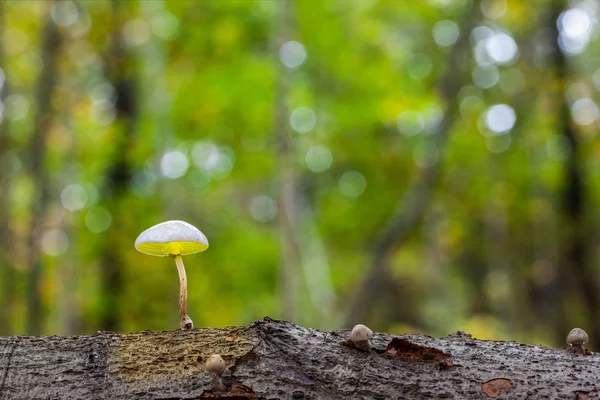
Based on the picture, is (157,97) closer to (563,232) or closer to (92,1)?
(92,1)

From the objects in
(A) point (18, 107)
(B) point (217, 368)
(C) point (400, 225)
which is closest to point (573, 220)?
(C) point (400, 225)

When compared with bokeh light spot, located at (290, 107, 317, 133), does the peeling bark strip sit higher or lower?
lower

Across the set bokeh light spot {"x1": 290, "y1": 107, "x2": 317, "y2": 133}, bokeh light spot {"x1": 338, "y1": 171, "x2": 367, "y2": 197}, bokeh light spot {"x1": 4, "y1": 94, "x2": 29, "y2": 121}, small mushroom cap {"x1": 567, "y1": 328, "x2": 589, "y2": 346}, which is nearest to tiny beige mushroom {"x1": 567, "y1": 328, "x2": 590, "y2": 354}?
small mushroom cap {"x1": 567, "y1": 328, "x2": 589, "y2": 346}

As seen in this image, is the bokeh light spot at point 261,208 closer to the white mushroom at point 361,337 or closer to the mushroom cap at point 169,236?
the mushroom cap at point 169,236

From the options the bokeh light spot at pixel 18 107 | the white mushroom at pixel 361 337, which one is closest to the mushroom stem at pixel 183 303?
the white mushroom at pixel 361 337

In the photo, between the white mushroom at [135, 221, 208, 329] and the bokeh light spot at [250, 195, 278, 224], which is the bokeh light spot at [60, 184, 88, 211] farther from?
the white mushroom at [135, 221, 208, 329]

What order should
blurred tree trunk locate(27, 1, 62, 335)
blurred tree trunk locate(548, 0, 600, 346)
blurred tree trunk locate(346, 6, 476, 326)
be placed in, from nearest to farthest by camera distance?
blurred tree trunk locate(346, 6, 476, 326) → blurred tree trunk locate(27, 1, 62, 335) → blurred tree trunk locate(548, 0, 600, 346)

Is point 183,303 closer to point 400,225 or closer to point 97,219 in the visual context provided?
point 400,225
